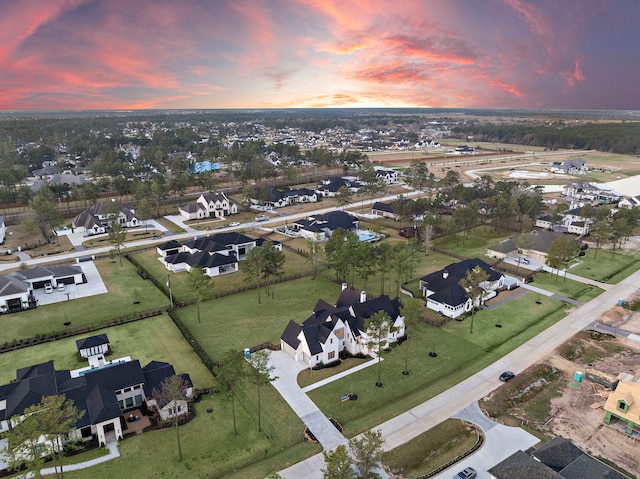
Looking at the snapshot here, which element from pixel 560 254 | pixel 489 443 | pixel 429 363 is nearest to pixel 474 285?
pixel 429 363

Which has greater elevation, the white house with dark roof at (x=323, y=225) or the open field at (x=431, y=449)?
the white house with dark roof at (x=323, y=225)

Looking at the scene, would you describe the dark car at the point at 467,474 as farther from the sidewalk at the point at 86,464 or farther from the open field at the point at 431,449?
the sidewalk at the point at 86,464

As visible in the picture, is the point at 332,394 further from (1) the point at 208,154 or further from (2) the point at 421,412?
(1) the point at 208,154

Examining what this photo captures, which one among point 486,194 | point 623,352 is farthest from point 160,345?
point 486,194

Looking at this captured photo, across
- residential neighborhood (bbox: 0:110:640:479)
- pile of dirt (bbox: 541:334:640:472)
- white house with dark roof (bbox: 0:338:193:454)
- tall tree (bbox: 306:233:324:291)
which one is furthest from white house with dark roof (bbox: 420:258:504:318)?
white house with dark roof (bbox: 0:338:193:454)

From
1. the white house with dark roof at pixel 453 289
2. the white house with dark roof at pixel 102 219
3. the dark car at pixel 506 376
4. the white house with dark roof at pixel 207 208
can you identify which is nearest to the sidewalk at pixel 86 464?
the dark car at pixel 506 376

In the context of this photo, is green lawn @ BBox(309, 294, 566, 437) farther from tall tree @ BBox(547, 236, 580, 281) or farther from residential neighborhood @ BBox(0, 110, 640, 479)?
tall tree @ BBox(547, 236, 580, 281)
